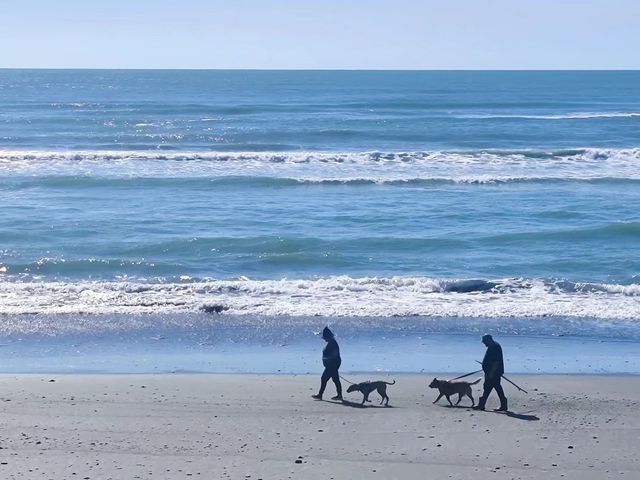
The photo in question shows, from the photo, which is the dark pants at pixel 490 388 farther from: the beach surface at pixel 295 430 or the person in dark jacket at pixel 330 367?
the person in dark jacket at pixel 330 367

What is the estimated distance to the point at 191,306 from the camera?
1967cm

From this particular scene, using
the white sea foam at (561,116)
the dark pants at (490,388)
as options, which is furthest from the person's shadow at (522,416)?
the white sea foam at (561,116)

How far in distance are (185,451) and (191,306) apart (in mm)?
8628

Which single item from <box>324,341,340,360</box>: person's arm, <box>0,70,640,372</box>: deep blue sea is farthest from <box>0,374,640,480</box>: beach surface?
<box>0,70,640,372</box>: deep blue sea

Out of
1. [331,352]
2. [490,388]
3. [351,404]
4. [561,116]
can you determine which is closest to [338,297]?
[331,352]

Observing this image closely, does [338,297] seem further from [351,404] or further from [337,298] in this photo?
[351,404]

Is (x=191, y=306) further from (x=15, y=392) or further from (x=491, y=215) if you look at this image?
(x=491, y=215)

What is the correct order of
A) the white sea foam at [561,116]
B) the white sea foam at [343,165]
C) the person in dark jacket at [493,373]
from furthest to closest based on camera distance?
the white sea foam at [561,116] < the white sea foam at [343,165] < the person in dark jacket at [493,373]

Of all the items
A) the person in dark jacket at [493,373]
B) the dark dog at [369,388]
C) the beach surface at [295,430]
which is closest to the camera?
the beach surface at [295,430]

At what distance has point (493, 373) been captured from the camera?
13078mm

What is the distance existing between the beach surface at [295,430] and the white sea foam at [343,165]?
23.4 m

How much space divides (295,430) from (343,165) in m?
29.8

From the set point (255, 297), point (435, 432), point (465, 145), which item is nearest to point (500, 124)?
point (465, 145)

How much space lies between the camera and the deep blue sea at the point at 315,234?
61.6ft
